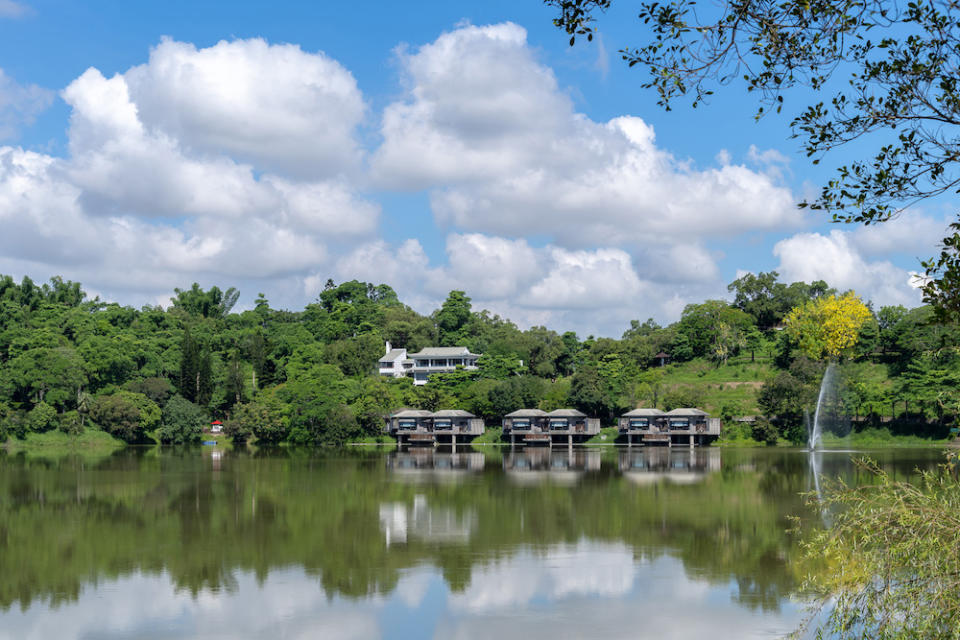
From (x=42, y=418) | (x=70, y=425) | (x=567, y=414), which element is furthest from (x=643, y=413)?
(x=42, y=418)

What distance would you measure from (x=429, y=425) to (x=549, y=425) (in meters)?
9.97

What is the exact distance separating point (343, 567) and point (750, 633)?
377 inches

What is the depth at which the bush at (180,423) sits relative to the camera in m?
70.4

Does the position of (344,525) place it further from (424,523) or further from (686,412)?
(686,412)

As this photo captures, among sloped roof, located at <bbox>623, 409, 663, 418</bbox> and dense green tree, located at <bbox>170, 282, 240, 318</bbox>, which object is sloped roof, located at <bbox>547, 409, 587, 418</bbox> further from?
dense green tree, located at <bbox>170, 282, 240, 318</bbox>

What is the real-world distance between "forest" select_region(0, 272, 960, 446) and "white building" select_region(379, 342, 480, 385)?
9.47 feet

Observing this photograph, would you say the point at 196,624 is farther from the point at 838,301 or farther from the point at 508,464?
the point at 838,301

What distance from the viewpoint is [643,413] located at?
68.4m

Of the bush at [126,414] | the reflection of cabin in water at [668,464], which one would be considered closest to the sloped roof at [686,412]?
the reflection of cabin in water at [668,464]

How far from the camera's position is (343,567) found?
2036 cm

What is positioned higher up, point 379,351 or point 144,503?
point 379,351

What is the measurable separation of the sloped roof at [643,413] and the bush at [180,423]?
3515 centimetres

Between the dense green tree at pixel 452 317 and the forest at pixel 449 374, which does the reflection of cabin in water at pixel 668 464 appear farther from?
the dense green tree at pixel 452 317

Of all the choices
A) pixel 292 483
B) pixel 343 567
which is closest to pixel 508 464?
pixel 292 483
